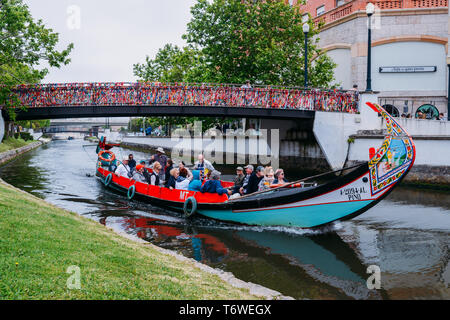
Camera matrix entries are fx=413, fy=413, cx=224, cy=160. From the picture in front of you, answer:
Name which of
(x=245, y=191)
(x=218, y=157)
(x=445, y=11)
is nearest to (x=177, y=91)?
(x=245, y=191)

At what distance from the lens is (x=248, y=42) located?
31.3 m

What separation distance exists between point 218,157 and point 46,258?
35608 millimetres

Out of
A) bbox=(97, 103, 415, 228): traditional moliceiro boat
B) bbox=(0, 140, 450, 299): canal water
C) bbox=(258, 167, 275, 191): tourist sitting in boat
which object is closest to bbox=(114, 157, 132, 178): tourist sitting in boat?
bbox=(0, 140, 450, 299): canal water

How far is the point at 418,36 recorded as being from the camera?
30266 mm

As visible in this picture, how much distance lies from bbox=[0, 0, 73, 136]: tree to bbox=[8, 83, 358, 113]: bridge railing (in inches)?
40.2

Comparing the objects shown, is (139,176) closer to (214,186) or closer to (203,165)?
(203,165)

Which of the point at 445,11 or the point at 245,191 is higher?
the point at 445,11

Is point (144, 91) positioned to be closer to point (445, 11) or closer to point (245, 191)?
point (245, 191)

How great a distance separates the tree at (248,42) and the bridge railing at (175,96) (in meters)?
4.52

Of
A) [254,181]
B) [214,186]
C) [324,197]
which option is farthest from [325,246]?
[214,186]

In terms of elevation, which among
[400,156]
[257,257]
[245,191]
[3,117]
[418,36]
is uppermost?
[418,36]

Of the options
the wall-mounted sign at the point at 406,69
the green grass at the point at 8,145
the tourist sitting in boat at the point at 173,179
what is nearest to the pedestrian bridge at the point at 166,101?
the wall-mounted sign at the point at 406,69

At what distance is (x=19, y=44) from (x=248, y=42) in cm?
1571

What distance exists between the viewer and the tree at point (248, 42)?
31.1 metres
